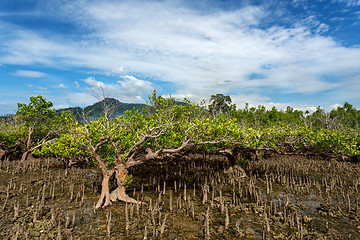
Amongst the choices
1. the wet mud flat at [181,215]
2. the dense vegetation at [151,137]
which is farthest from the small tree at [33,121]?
the wet mud flat at [181,215]

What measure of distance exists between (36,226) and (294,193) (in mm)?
15301

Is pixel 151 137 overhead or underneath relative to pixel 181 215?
overhead

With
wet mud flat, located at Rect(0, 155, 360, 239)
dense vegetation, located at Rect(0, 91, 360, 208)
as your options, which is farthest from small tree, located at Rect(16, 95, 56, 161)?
wet mud flat, located at Rect(0, 155, 360, 239)

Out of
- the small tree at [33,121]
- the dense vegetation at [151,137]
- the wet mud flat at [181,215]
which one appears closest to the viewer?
the wet mud flat at [181,215]

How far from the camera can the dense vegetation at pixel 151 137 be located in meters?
11.1

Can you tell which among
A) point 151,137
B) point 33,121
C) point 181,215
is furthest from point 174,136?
point 33,121

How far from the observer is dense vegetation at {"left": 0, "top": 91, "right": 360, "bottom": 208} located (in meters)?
11.1

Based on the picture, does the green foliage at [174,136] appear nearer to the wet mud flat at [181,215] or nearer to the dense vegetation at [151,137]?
the dense vegetation at [151,137]

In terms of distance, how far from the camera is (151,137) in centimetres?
1107

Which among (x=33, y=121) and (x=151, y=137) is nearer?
(x=151, y=137)

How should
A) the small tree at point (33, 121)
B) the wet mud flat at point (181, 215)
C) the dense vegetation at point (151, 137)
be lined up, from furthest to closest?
the small tree at point (33, 121) < the dense vegetation at point (151, 137) < the wet mud flat at point (181, 215)

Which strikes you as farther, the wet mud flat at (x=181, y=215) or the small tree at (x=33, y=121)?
the small tree at (x=33, y=121)

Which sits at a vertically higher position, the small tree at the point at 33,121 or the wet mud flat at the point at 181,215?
the small tree at the point at 33,121

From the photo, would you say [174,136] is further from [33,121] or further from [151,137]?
[33,121]
